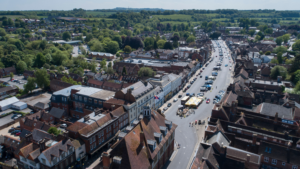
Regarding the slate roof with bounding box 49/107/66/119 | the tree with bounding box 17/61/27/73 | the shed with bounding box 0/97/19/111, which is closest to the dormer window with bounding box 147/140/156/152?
the slate roof with bounding box 49/107/66/119

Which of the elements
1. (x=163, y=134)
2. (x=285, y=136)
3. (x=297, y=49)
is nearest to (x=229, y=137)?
(x=285, y=136)

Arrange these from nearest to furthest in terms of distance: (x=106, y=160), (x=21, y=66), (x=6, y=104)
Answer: (x=106, y=160)
(x=6, y=104)
(x=21, y=66)

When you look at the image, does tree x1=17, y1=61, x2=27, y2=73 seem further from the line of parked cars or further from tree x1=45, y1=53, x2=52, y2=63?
the line of parked cars

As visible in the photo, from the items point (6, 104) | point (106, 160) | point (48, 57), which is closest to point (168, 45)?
point (48, 57)

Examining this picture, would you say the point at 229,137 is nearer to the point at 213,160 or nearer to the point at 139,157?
the point at 213,160

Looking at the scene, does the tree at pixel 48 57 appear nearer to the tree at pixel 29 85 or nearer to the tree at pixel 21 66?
the tree at pixel 21 66

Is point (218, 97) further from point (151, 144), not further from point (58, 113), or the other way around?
point (58, 113)

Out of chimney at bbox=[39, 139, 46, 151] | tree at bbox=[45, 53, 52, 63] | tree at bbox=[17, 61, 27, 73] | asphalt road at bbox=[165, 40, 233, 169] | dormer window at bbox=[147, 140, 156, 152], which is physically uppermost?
tree at bbox=[45, 53, 52, 63]

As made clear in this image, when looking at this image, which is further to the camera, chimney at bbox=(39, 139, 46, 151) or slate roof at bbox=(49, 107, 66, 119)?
slate roof at bbox=(49, 107, 66, 119)

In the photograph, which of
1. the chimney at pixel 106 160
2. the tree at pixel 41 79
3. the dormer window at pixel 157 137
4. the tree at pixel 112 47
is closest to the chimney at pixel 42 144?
the chimney at pixel 106 160
